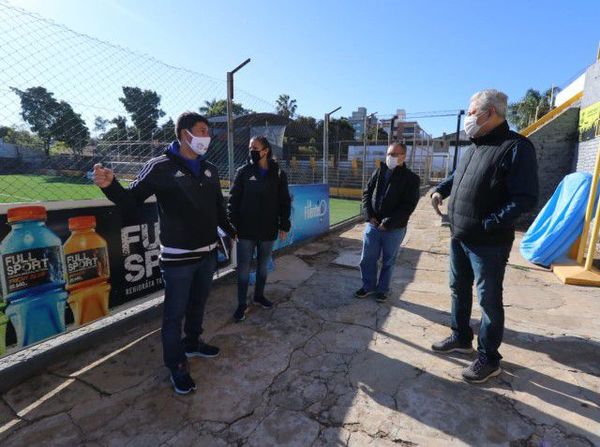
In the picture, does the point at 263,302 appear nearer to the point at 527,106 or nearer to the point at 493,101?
the point at 493,101

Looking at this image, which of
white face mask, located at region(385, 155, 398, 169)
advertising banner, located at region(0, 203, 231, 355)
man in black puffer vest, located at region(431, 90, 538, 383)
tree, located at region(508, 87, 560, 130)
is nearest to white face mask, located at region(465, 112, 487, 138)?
man in black puffer vest, located at region(431, 90, 538, 383)

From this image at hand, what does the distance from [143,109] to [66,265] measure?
2.19 meters

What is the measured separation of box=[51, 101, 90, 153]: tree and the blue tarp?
22.1 ft

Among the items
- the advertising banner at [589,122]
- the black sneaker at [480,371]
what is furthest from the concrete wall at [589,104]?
the black sneaker at [480,371]

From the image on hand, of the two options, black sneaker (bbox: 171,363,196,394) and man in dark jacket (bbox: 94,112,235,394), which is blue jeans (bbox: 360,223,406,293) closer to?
man in dark jacket (bbox: 94,112,235,394)

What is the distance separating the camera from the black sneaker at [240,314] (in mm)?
3449

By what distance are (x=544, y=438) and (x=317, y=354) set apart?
5.18ft

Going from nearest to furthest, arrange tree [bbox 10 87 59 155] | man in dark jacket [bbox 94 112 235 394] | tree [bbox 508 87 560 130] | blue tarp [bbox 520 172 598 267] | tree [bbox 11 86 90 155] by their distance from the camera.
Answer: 1. man in dark jacket [bbox 94 112 235 394]
2. tree [bbox 10 87 59 155]
3. tree [bbox 11 86 90 155]
4. blue tarp [bbox 520 172 598 267]
5. tree [bbox 508 87 560 130]

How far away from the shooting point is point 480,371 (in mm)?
2490

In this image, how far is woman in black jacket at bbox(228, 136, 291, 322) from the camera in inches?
131

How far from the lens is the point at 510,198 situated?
222 cm

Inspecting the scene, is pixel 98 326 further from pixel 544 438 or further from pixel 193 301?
pixel 544 438

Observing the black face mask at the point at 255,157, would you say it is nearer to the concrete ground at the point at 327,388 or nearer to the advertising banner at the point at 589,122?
the concrete ground at the point at 327,388

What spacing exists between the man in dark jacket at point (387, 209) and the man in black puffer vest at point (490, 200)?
1.03m
